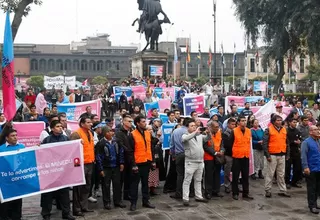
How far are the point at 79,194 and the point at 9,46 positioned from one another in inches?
114

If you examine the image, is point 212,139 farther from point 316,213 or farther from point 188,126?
point 316,213

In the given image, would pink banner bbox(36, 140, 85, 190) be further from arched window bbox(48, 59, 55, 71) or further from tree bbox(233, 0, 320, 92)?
arched window bbox(48, 59, 55, 71)

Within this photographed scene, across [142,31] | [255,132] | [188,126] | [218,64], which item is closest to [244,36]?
[142,31]

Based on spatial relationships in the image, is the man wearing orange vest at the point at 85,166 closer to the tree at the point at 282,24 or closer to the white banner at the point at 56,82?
the white banner at the point at 56,82

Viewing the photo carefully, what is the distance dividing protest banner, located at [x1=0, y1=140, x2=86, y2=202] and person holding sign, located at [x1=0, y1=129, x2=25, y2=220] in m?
0.16

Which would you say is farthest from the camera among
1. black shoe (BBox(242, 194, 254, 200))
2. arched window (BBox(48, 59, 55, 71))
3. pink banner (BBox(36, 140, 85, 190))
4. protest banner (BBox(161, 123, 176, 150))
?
arched window (BBox(48, 59, 55, 71))

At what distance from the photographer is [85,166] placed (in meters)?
9.14

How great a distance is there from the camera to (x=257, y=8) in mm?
34688

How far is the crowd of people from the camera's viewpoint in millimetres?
9148

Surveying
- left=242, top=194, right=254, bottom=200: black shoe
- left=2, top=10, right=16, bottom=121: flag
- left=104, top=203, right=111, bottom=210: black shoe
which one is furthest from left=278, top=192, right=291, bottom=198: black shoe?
left=2, top=10, right=16, bottom=121: flag

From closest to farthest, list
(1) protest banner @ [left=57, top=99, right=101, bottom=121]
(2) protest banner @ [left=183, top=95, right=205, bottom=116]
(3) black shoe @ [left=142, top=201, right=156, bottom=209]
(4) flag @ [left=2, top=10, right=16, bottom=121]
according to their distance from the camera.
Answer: (4) flag @ [left=2, top=10, right=16, bottom=121]
(3) black shoe @ [left=142, top=201, right=156, bottom=209]
(1) protest banner @ [left=57, top=99, right=101, bottom=121]
(2) protest banner @ [left=183, top=95, right=205, bottom=116]

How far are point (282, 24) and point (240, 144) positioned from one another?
25.0 metres

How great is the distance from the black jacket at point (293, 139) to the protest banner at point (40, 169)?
5.12 metres

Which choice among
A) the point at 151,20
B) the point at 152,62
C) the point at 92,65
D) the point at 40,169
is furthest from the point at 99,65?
the point at 40,169
